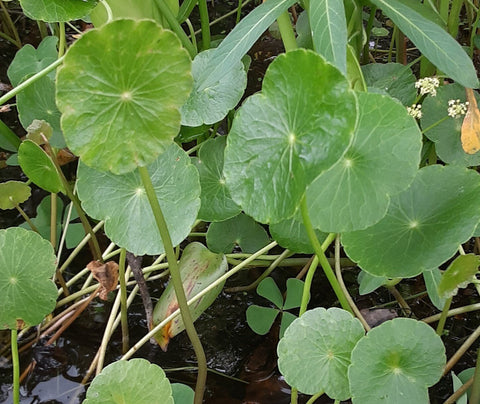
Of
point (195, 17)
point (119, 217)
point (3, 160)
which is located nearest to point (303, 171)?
point (119, 217)

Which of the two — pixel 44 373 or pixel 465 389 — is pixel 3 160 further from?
pixel 465 389

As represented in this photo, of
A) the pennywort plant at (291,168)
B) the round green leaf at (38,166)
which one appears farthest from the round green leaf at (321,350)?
the round green leaf at (38,166)

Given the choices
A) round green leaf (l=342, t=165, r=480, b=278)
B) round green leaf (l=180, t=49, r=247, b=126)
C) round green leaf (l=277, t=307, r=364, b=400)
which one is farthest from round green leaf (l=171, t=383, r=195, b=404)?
round green leaf (l=180, t=49, r=247, b=126)

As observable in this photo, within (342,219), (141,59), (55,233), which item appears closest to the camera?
(141,59)

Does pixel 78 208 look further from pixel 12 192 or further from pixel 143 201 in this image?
pixel 143 201

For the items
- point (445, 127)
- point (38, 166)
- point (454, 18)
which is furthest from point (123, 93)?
A: point (454, 18)

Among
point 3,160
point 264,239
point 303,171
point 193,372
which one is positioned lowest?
point 193,372

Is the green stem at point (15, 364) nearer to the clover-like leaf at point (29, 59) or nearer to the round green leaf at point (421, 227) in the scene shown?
the round green leaf at point (421, 227)

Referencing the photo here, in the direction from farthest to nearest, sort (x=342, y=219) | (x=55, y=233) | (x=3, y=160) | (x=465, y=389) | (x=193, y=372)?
(x=3, y=160) → (x=55, y=233) → (x=193, y=372) → (x=465, y=389) → (x=342, y=219)
